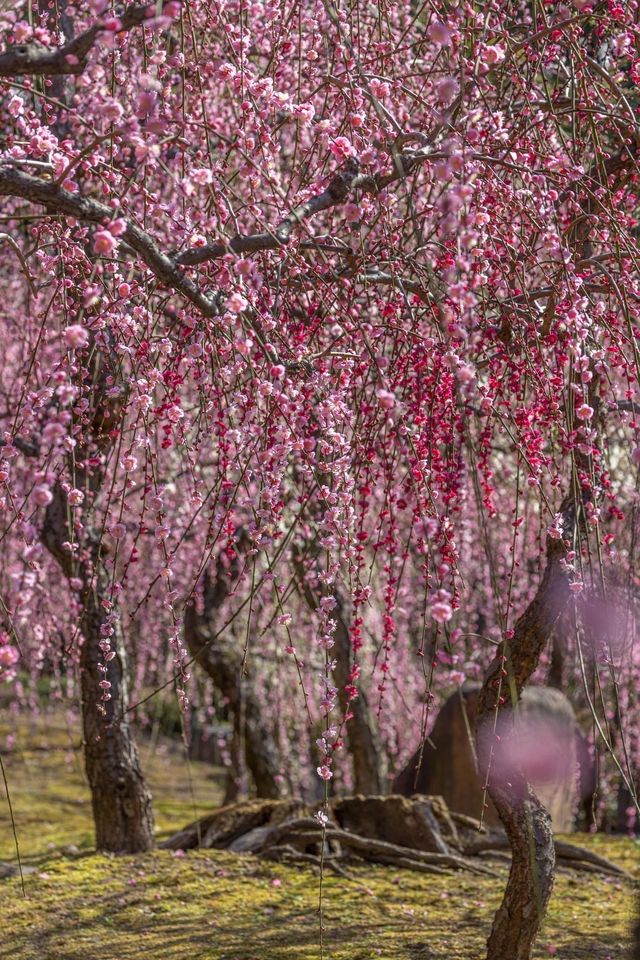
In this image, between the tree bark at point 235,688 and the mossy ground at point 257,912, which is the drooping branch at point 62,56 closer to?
the mossy ground at point 257,912

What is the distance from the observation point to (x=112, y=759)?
561 cm

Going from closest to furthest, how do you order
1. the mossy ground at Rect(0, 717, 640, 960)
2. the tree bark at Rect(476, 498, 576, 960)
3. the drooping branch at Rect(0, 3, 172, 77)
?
the drooping branch at Rect(0, 3, 172, 77) → the tree bark at Rect(476, 498, 576, 960) → the mossy ground at Rect(0, 717, 640, 960)

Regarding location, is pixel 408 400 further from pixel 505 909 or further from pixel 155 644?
pixel 155 644

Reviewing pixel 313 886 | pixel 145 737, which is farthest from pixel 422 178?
pixel 145 737

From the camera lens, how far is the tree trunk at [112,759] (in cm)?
552

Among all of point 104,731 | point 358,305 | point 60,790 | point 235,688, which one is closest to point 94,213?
point 358,305

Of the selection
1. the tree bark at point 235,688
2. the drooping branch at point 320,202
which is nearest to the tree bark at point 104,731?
the tree bark at point 235,688

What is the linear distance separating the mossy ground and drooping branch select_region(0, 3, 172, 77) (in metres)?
2.56

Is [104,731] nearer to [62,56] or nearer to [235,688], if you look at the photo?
[235,688]

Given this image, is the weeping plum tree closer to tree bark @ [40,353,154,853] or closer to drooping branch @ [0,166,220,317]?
drooping branch @ [0,166,220,317]

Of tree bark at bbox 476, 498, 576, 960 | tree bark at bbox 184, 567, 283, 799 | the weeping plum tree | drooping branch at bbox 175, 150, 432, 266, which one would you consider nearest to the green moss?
tree bark at bbox 184, 567, 283, 799

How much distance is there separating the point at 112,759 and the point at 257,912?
1.25 meters

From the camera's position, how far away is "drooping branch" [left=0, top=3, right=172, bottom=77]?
212 centimetres

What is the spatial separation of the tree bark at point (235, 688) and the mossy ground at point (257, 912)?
2.39 meters
